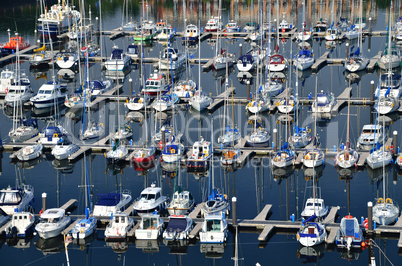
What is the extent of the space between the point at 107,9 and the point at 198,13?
14.6m

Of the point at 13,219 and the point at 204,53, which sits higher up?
the point at 204,53

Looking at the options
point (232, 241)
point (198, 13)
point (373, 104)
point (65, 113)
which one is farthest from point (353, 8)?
point (232, 241)

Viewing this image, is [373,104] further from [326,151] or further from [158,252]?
[158,252]

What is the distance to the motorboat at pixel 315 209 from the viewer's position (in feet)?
197

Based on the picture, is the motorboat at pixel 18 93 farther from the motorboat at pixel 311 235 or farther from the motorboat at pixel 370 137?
the motorboat at pixel 311 235

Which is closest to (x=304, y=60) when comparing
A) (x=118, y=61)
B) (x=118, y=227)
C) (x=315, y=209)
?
(x=118, y=61)

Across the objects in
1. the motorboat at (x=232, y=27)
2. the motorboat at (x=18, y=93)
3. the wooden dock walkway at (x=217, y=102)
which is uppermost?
the motorboat at (x=232, y=27)

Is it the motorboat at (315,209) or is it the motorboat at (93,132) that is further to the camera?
the motorboat at (93,132)

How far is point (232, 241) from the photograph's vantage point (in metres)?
59.1

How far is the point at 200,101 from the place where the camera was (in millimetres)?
85312

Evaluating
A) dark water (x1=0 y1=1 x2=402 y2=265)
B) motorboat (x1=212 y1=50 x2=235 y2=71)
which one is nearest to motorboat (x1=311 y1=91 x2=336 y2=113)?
dark water (x1=0 y1=1 x2=402 y2=265)

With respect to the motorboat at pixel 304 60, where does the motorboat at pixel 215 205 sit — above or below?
below

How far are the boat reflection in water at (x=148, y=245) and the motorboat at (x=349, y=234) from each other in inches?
435

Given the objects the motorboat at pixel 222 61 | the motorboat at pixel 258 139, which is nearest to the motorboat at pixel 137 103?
the motorboat at pixel 258 139
